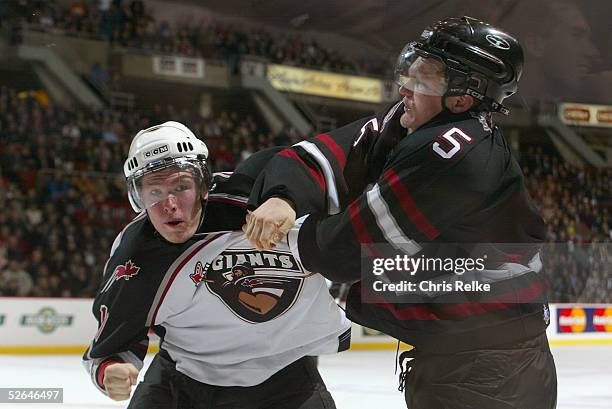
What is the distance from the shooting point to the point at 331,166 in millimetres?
1508

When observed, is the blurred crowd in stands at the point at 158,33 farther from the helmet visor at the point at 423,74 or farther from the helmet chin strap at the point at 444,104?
the helmet chin strap at the point at 444,104

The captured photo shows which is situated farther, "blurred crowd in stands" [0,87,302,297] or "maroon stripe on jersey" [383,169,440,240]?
"blurred crowd in stands" [0,87,302,297]

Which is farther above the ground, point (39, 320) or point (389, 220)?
point (389, 220)

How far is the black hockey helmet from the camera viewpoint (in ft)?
4.50

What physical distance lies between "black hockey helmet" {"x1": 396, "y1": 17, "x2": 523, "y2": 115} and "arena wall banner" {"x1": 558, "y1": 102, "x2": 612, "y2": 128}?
177 centimetres

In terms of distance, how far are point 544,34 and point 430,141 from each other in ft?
5.83

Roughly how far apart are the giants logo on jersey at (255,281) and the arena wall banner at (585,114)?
1.63 metres

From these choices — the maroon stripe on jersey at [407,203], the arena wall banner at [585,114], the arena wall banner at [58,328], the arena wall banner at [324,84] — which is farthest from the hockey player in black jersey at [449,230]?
the arena wall banner at [58,328]

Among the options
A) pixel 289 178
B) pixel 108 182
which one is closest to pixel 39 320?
pixel 108 182

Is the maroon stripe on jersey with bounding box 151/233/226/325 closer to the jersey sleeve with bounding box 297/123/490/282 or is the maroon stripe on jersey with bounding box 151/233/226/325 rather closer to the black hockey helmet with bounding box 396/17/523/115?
the jersey sleeve with bounding box 297/123/490/282

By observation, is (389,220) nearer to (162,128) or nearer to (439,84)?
(439,84)

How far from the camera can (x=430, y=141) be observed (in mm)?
1293

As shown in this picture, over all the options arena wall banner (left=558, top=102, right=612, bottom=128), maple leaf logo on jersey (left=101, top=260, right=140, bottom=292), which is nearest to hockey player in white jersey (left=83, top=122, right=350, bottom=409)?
maple leaf logo on jersey (left=101, top=260, right=140, bottom=292)

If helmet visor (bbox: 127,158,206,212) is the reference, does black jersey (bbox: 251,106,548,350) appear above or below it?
above
